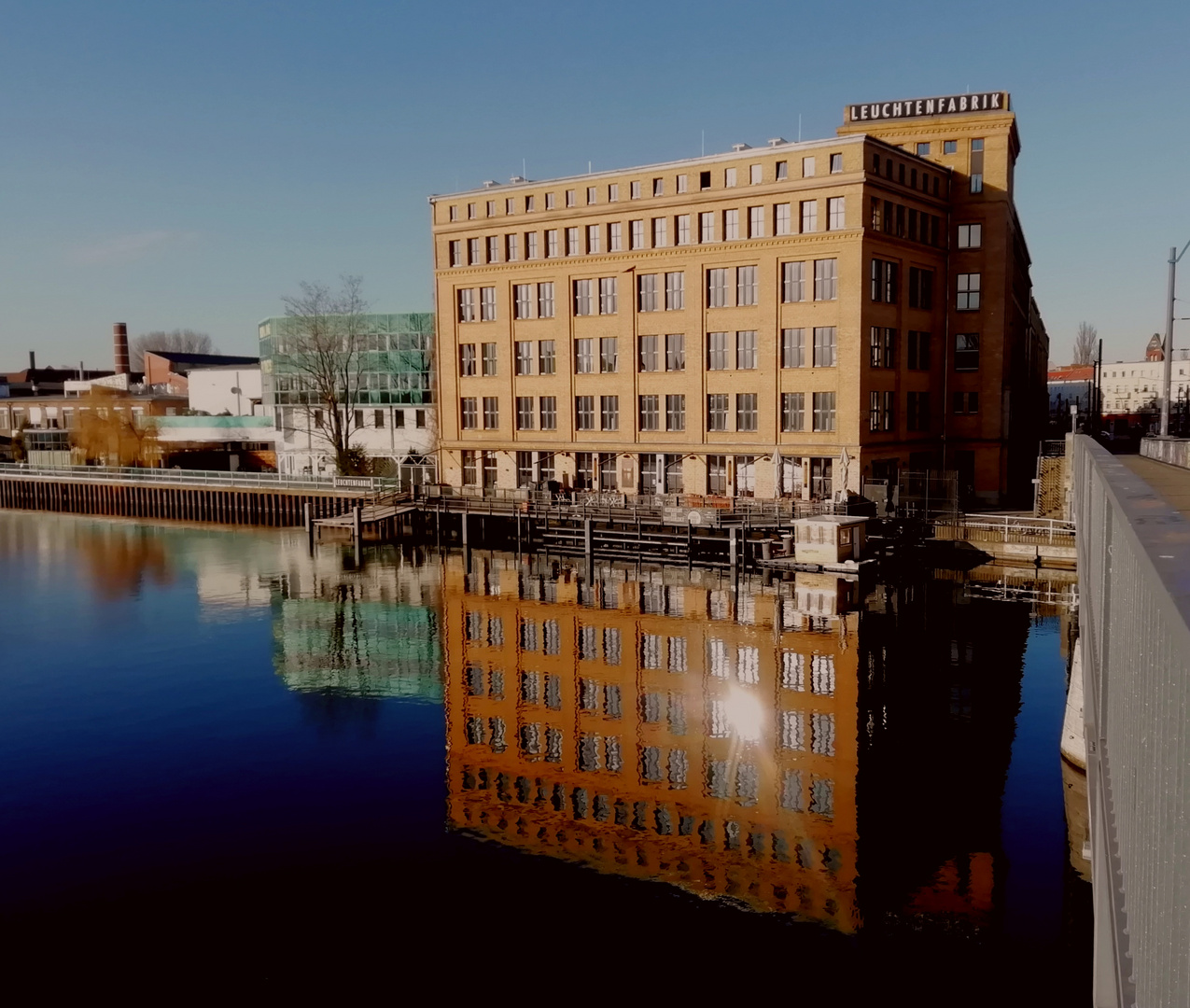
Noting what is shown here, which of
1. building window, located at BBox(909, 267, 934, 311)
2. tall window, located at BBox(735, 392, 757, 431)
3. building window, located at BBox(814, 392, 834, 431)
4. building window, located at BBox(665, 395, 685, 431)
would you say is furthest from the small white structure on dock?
building window, located at BBox(909, 267, 934, 311)

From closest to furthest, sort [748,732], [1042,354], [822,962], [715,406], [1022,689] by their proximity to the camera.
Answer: [822,962] → [748,732] → [1022,689] → [715,406] → [1042,354]

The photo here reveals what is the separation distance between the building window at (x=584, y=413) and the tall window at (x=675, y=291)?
825 centimetres

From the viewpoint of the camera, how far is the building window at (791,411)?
60.1m

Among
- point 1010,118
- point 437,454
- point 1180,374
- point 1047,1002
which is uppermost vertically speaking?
point 1010,118

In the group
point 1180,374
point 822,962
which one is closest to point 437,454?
point 822,962

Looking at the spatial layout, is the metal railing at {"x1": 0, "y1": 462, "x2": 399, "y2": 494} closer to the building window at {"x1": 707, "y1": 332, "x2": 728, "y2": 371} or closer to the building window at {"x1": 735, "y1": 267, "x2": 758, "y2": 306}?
the building window at {"x1": 707, "y1": 332, "x2": 728, "y2": 371}

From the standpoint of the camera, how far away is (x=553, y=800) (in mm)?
26328

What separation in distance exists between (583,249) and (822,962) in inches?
2164

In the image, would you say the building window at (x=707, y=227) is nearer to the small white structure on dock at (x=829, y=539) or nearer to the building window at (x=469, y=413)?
the small white structure on dock at (x=829, y=539)

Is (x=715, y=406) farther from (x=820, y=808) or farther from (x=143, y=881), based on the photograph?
(x=143, y=881)

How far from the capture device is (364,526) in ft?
245

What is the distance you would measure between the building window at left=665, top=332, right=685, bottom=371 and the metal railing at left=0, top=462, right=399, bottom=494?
26.1 metres

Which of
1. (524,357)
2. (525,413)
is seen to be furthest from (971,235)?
(525,413)

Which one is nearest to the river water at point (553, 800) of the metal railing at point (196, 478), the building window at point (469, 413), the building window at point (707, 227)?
the building window at point (707, 227)
